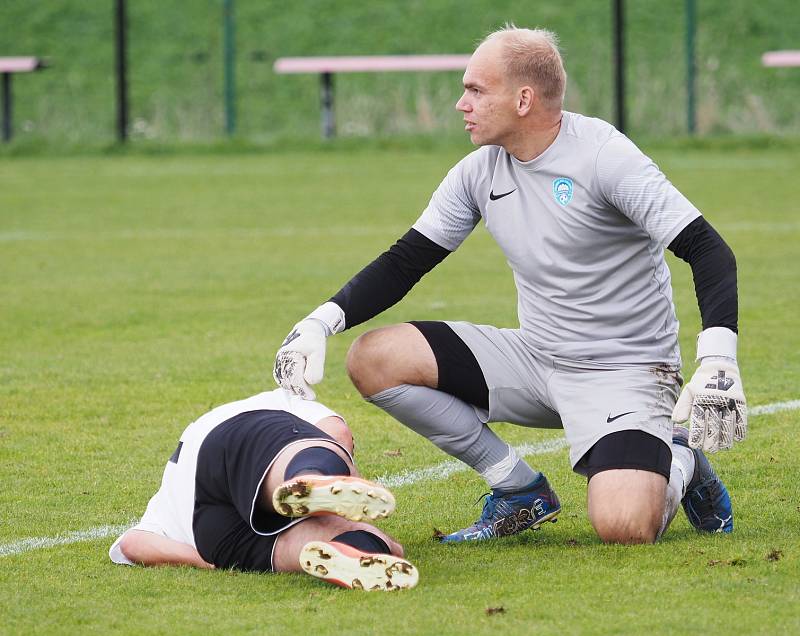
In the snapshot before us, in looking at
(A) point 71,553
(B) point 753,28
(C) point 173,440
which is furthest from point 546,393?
(B) point 753,28

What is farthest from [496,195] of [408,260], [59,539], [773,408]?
[773,408]

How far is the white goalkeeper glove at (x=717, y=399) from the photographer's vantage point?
14.6 ft

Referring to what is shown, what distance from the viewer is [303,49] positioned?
3472 cm

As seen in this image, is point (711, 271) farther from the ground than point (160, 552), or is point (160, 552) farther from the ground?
point (711, 271)

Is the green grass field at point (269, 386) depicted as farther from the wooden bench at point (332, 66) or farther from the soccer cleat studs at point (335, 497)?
the wooden bench at point (332, 66)

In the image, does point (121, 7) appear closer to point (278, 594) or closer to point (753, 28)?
point (753, 28)

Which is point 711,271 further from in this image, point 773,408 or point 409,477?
point 773,408

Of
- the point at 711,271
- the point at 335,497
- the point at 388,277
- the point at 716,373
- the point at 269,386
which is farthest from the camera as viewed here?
the point at 269,386

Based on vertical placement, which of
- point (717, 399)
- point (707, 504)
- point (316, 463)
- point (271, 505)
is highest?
point (717, 399)

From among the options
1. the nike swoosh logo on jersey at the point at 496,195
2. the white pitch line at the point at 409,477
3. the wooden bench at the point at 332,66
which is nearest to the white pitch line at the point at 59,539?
the white pitch line at the point at 409,477

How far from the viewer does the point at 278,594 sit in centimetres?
434

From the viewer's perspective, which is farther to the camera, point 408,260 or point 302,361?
point 408,260

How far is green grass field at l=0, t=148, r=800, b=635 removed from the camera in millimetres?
4152

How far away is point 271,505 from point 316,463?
21 cm
